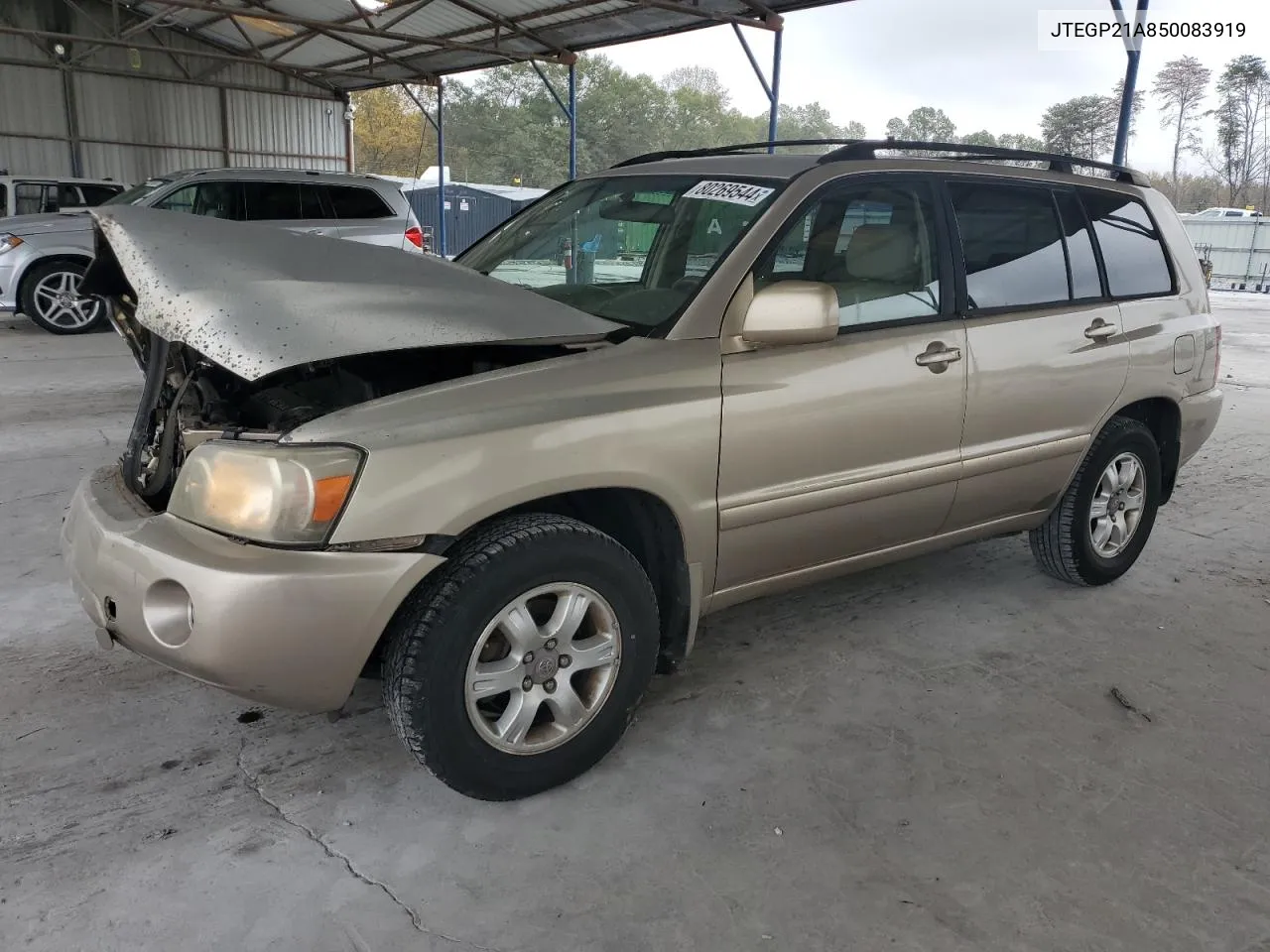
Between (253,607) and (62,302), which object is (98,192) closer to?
(62,302)

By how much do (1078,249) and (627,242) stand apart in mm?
1778

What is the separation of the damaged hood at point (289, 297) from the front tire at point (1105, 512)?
7.37 ft

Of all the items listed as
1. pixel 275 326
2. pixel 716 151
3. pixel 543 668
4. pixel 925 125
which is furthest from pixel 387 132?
pixel 543 668

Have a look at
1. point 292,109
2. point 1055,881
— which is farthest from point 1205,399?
point 292,109

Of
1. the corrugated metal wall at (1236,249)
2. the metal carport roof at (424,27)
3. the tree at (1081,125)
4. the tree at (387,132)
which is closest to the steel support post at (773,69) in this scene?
the metal carport roof at (424,27)

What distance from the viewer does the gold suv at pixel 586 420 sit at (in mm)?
2139

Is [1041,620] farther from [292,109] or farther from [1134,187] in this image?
[292,109]

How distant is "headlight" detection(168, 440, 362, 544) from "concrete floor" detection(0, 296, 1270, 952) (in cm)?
79

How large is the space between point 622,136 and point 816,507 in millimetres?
57025

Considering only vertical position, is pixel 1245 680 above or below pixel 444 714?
below

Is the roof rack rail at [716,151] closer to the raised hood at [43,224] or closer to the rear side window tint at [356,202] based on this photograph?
the rear side window tint at [356,202]

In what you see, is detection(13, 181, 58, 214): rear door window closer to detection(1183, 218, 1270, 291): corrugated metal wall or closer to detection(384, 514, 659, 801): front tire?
detection(384, 514, 659, 801): front tire

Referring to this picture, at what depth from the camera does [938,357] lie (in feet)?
10.2

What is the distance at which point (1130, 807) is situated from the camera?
99.1 inches
